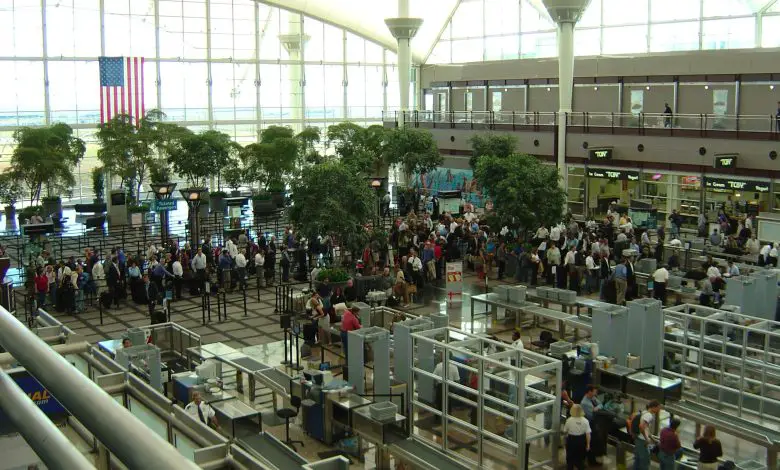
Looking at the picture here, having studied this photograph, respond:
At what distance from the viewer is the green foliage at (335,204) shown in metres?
23.4

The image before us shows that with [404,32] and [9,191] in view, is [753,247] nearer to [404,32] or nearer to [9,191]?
[404,32]

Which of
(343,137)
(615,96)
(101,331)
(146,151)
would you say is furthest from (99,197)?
(615,96)

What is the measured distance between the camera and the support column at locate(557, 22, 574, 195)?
36562 millimetres

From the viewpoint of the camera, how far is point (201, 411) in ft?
38.2

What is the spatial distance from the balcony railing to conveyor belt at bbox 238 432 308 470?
24.7 metres

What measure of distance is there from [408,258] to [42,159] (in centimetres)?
1736

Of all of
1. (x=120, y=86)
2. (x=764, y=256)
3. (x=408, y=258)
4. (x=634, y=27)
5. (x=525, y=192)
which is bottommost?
(x=408, y=258)

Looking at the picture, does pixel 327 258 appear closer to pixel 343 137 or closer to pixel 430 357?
pixel 430 357

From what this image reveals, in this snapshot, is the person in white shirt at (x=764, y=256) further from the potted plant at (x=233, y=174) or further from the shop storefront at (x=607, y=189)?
the potted plant at (x=233, y=174)

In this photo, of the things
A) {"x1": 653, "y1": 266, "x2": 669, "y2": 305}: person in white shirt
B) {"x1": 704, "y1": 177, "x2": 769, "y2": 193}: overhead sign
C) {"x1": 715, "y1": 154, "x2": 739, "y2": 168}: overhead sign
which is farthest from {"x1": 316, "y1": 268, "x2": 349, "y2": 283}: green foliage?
{"x1": 704, "y1": 177, "x2": 769, "y2": 193}: overhead sign

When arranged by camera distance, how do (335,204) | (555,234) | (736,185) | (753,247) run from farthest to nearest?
1. (736,185)
2. (555,234)
3. (753,247)
4. (335,204)

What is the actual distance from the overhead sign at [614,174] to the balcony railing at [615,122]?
1611 millimetres

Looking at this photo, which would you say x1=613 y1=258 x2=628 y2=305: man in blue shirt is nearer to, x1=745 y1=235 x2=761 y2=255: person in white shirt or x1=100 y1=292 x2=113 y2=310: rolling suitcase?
x1=745 y1=235 x2=761 y2=255: person in white shirt

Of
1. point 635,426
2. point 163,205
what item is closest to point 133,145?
point 163,205
